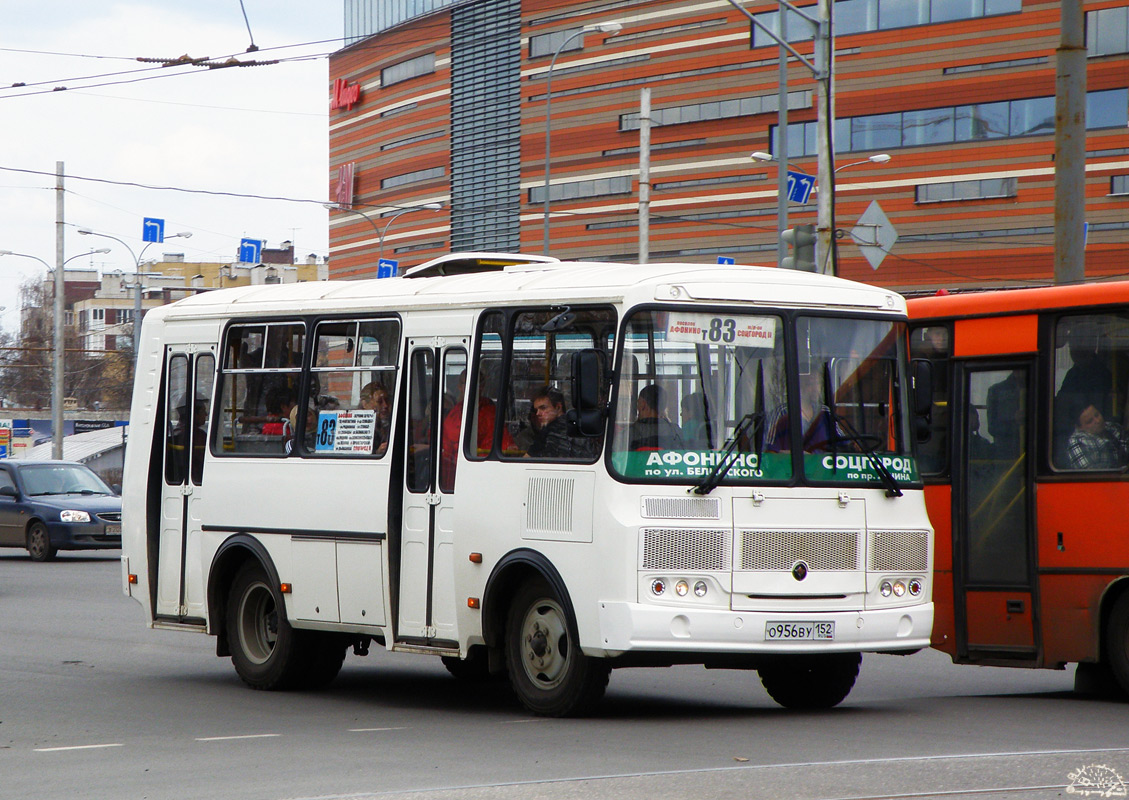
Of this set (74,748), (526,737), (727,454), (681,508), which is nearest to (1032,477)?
(727,454)

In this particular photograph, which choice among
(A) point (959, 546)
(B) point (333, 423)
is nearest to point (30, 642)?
(B) point (333, 423)

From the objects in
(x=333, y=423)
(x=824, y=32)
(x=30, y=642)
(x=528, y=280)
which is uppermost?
(x=824, y=32)

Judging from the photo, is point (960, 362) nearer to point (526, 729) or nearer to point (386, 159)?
point (526, 729)

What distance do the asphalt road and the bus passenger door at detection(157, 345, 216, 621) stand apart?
67cm

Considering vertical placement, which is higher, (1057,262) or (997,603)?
(1057,262)

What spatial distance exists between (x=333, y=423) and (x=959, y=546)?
4302 millimetres

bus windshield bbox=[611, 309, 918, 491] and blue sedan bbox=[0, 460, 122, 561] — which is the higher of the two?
bus windshield bbox=[611, 309, 918, 491]

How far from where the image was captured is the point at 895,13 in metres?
54.2

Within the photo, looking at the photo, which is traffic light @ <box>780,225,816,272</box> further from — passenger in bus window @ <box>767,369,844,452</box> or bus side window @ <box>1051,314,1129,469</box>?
passenger in bus window @ <box>767,369,844,452</box>

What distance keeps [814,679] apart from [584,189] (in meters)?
53.4

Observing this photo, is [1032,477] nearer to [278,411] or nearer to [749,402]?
[749,402]

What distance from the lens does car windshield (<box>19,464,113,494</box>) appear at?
1130 inches

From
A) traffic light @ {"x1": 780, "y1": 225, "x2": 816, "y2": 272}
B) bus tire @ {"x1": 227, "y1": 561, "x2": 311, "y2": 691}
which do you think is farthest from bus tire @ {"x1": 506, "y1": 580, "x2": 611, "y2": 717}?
traffic light @ {"x1": 780, "y1": 225, "x2": 816, "y2": 272}

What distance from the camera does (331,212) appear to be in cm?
8231
